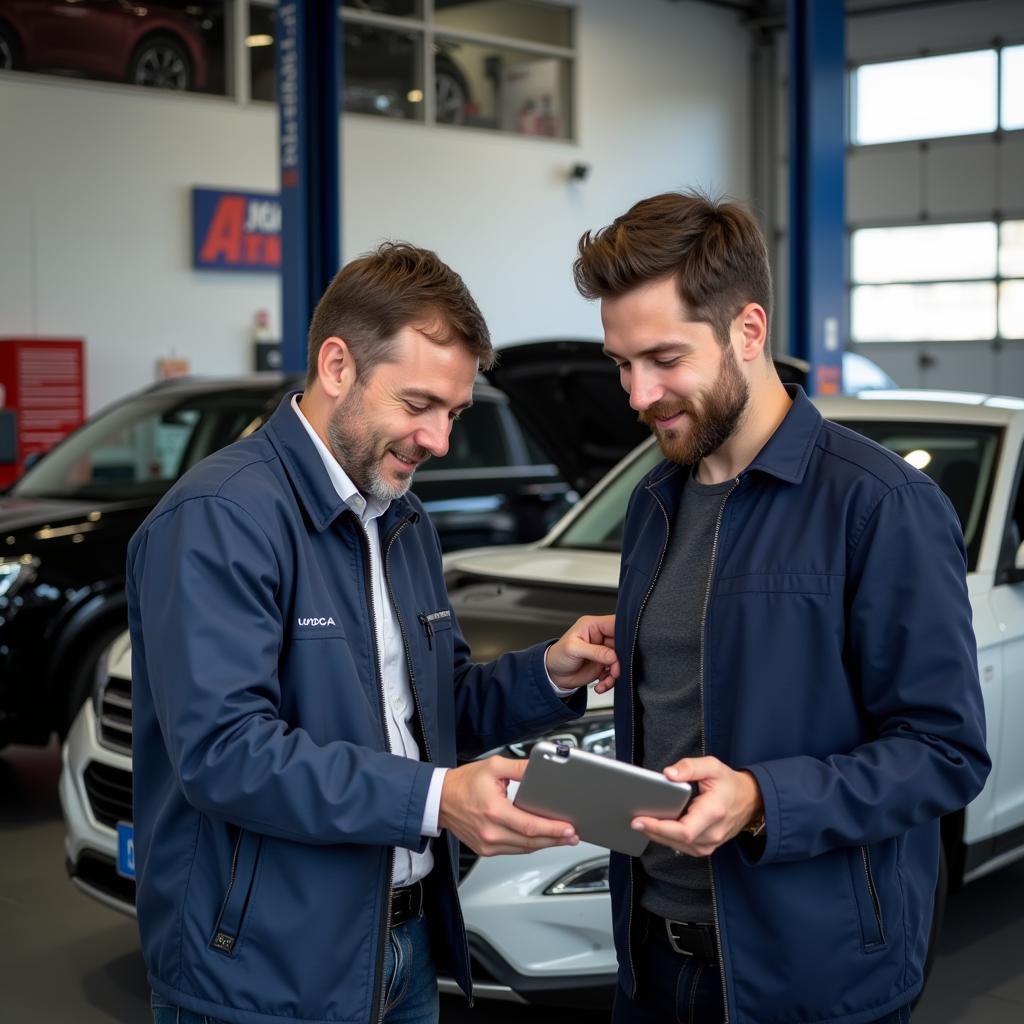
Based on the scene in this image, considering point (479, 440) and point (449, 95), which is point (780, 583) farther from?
point (449, 95)

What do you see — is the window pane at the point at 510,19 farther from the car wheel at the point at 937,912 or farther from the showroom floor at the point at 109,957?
the car wheel at the point at 937,912

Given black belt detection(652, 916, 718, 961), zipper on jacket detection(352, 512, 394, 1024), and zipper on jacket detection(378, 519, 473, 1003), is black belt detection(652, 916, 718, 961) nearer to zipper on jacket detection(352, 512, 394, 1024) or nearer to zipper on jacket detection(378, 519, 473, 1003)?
zipper on jacket detection(378, 519, 473, 1003)

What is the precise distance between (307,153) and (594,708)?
5.78 metres

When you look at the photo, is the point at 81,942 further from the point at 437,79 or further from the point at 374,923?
the point at 437,79

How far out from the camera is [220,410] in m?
6.78

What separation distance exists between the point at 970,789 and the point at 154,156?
11977 mm

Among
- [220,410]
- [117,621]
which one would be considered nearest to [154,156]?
[220,410]

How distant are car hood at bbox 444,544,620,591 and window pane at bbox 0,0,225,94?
8.79 metres

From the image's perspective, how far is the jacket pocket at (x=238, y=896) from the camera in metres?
1.85

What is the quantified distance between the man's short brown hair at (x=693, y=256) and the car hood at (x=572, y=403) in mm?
2651

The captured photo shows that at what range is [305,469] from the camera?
78.4 inches

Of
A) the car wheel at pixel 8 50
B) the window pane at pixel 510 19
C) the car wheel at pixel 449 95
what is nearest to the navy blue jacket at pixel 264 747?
the car wheel at pixel 8 50

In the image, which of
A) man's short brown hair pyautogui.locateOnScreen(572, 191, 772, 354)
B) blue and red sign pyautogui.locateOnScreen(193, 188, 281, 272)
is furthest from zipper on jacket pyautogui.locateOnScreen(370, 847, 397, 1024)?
blue and red sign pyautogui.locateOnScreen(193, 188, 281, 272)

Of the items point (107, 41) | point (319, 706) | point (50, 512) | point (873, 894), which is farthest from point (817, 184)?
point (107, 41)
